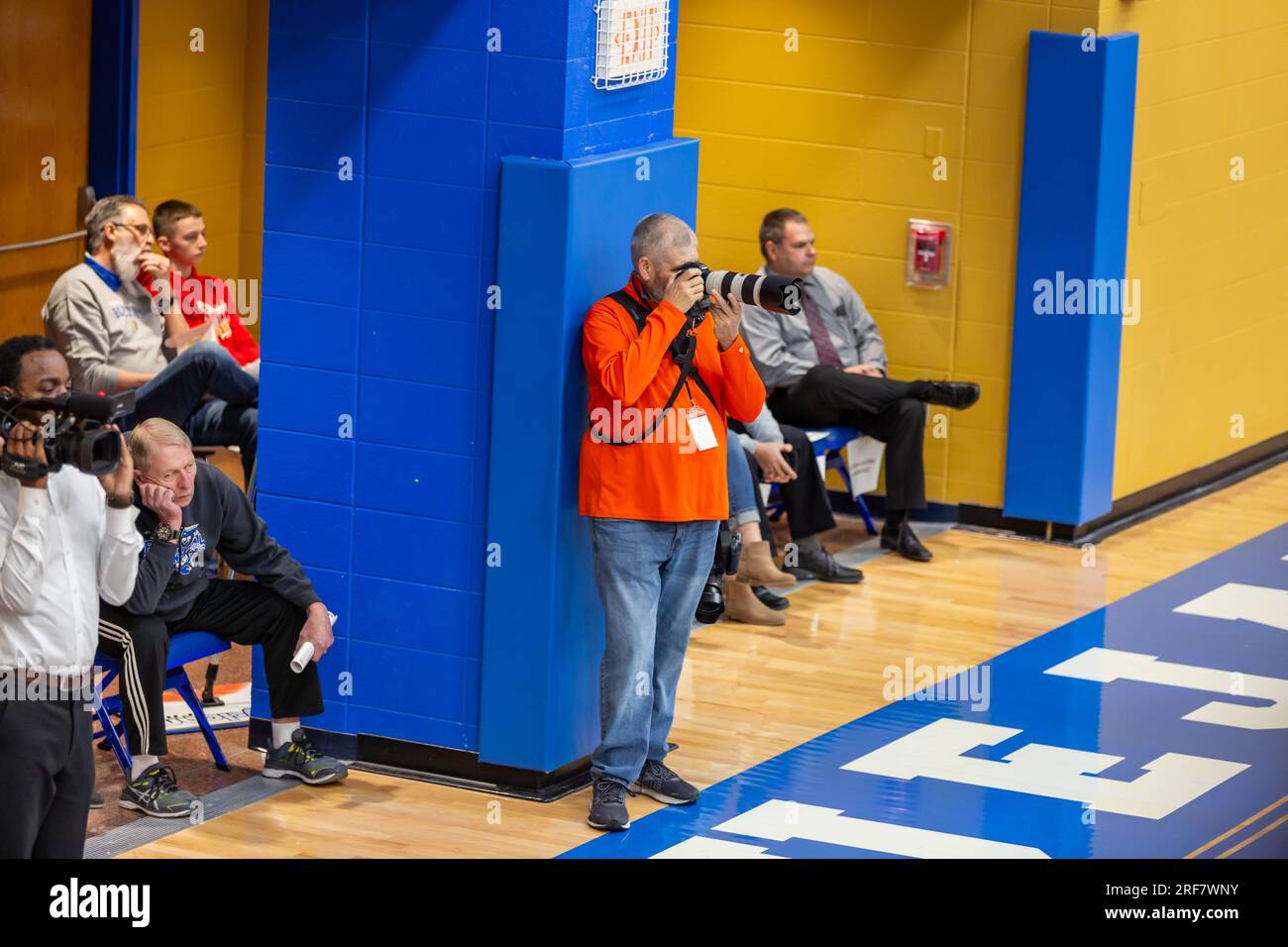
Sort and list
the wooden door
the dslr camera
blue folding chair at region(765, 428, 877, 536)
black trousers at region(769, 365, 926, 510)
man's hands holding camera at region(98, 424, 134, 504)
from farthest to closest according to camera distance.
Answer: black trousers at region(769, 365, 926, 510), blue folding chair at region(765, 428, 877, 536), the wooden door, the dslr camera, man's hands holding camera at region(98, 424, 134, 504)

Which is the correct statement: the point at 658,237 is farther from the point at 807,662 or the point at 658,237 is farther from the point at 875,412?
the point at 875,412

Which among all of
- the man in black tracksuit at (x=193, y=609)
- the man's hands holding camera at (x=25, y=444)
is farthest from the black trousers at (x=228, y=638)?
the man's hands holding camera at (x=25, y=444)

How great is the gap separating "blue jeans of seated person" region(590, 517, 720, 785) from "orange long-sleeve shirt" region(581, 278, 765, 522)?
0.24ft

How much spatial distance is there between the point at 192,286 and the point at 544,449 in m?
2.35

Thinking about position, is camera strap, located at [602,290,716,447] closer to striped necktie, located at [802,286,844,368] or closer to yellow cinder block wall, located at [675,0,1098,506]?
striped necktie, located at [802,286,844,368]

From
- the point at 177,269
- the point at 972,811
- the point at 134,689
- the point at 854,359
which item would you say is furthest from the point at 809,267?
the point at 134,689

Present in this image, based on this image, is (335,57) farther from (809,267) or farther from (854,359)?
(854,359)

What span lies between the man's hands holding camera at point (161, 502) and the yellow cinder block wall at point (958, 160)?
433 cm

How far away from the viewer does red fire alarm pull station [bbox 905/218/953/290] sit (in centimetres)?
934

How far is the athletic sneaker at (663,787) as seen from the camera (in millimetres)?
6281

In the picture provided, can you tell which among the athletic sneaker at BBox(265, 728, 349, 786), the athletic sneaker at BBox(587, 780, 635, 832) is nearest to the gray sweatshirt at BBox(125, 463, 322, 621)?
the athletic sneaker at BBox(265, 728, 349, 786)

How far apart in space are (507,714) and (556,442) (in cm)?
82

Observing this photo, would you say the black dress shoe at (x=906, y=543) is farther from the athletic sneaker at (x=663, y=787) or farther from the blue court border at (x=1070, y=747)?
the athletic sneaker at (x=663, y=787)

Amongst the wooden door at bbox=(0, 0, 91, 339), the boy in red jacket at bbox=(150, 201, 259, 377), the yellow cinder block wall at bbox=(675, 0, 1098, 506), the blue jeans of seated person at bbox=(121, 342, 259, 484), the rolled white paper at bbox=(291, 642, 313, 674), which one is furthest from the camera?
the yellow cinder block wall at bbox=(675, 0, 1098, 506)
